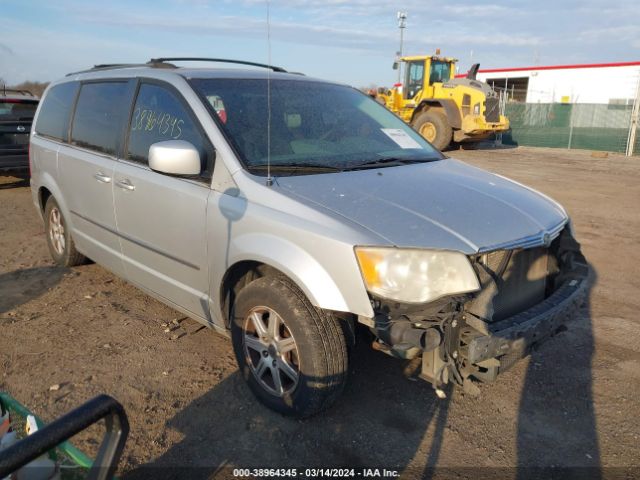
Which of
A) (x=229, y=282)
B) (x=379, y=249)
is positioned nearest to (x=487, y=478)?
(x=379, y=249)

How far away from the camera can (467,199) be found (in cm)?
296

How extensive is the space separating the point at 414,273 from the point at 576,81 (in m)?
32.8

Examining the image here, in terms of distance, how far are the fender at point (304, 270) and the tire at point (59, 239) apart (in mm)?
2754

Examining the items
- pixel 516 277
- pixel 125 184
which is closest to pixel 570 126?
pixel 516 277

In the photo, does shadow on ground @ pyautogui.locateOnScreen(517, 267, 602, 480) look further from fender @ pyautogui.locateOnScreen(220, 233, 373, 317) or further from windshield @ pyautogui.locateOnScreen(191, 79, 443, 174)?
windshield @ pyautogui.locateOnScreen(191, 79, 443, 174)

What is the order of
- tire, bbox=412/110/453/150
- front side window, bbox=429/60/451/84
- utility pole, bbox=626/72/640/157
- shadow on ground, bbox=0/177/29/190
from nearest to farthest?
1. shadow on ground, bbox=0/177/29/190
2. tire, bbox=412/110/453/150
3. front side window, bbox=429/60/451/84
4. utility pole, bbox=626/72/640/157

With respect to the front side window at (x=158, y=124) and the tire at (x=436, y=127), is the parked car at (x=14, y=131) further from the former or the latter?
the tire at (x=436, y=127)

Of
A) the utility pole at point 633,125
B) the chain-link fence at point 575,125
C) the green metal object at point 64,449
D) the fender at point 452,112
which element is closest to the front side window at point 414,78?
the fender at point 452,112

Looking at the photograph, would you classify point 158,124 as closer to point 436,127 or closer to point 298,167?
point 298,167

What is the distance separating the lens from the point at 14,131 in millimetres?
9102

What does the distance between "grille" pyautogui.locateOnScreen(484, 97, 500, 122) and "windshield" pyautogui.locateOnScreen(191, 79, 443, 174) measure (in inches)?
578

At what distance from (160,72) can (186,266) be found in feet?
4.53

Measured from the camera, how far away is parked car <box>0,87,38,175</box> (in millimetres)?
8984

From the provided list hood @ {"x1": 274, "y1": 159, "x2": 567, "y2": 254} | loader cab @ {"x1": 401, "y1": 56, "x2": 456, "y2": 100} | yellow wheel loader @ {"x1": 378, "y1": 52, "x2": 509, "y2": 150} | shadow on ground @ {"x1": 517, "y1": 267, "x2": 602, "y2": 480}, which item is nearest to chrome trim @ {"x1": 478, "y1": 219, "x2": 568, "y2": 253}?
hood @ {"x1": 274, "y1": 159, "x2": 567, "y2": 254}
